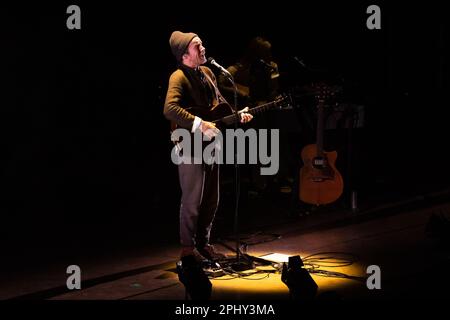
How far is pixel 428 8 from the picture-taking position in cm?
1300

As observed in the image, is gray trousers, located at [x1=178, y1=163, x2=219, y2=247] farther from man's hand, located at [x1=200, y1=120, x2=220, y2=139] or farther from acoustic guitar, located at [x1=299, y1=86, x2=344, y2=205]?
acoustic guitar, located at [x1=299, y1=86, x2=344, y2=205]

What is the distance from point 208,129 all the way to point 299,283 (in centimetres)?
158

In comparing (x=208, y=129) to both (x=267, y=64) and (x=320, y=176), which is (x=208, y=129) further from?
(x=267, y=64)

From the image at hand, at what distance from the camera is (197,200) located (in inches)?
228

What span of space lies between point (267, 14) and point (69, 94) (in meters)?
3.15

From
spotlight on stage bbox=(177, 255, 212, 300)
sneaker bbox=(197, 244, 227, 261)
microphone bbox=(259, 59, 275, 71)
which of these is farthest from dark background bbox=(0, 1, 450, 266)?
spotlight on stage bbox=(177, 255, 212, 300)

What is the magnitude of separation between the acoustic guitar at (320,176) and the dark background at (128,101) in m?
0.95

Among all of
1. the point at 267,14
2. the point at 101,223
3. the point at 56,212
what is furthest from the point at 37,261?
the point at 267,14

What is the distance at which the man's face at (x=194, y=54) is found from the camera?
5664 mm

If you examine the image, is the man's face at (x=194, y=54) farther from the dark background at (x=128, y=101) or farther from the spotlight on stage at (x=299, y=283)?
the dark background at (x=128, y=101)

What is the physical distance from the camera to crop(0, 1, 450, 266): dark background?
865 cm

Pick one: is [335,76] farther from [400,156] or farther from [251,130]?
[251,130]

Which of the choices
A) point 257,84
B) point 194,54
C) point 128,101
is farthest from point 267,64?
point 194,54

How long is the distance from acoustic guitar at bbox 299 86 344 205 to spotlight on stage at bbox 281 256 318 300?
2984 mm
